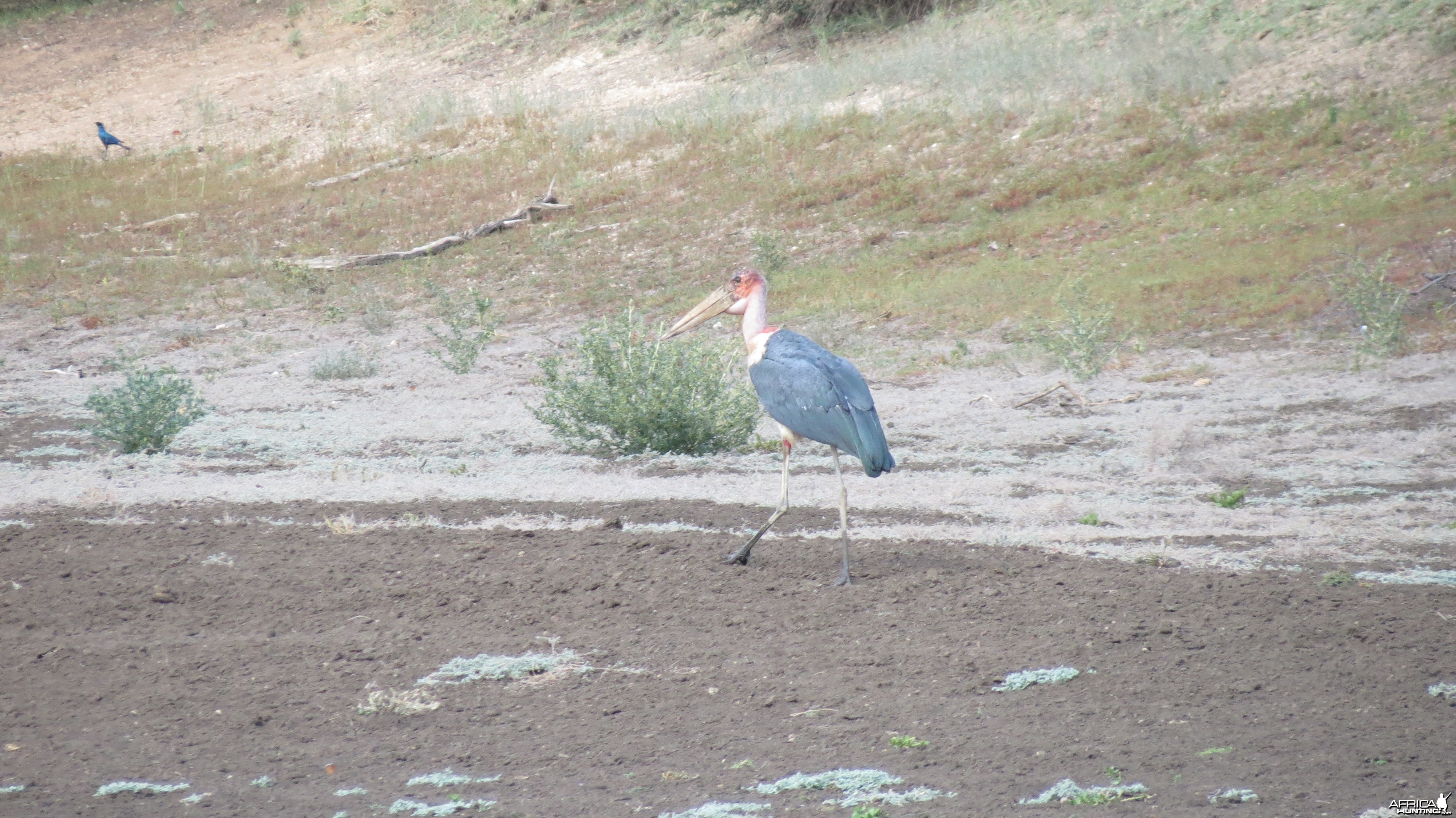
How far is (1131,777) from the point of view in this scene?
3.56 meters

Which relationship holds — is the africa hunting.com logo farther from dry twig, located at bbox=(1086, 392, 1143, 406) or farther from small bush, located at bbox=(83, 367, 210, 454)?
small bush, located at bbox=(83, 367, 210, 454)

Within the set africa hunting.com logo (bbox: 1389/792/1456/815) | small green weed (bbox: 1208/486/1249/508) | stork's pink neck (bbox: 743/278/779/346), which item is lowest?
small green weed (bbox: 1208/486/1249/508)

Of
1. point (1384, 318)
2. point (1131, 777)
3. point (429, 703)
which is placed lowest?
point (1384, 318)

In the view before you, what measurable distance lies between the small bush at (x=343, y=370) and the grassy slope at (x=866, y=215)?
2678mm

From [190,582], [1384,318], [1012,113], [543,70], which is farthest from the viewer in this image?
[543,70]

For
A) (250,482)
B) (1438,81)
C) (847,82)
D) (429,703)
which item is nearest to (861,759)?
(429,703)

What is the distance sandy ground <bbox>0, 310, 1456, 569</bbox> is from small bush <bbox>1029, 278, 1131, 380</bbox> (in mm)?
213

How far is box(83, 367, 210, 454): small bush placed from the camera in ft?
27.3

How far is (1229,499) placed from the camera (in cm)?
676

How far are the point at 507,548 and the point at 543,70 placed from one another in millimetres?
18628

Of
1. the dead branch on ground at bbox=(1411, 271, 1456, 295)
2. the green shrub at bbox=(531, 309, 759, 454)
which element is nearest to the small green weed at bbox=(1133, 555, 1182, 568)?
the green shrub at bbox=(531, 309, 759, 454)

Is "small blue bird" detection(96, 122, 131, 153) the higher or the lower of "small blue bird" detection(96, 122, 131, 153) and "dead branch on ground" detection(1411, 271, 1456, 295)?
the higher

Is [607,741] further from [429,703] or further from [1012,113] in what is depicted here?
[1012,113]

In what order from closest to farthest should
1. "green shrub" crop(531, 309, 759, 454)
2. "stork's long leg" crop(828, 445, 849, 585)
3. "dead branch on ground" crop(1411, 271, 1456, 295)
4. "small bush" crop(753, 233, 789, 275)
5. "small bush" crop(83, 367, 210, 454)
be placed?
1. "stork's long leg" crop(828, 445, 849, 585)
2. "green shrub" crop(531, 309, 759, 454)
3. "small bush" crop(83, 367, 210, 454)
4. "dead branch on ground" crop(1411, 271, 1456, 295)
5. "small bush" crop(753, 233, 789, 275)
